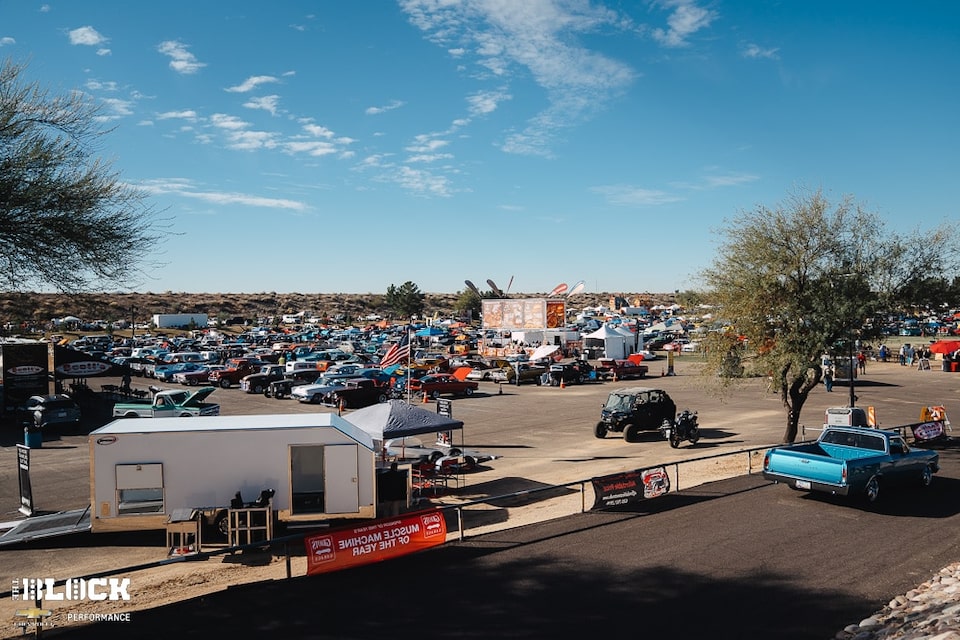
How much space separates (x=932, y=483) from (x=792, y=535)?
6.63m

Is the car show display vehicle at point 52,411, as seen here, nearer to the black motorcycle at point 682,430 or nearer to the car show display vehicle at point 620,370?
the black motorcycle at point 682,430

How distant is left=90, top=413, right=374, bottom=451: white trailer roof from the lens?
12430 mm

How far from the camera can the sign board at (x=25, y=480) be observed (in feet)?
46.8

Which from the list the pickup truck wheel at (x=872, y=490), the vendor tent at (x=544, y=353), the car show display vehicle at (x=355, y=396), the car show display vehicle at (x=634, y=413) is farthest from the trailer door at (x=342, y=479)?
the vendor tent at (x=544, y=353)

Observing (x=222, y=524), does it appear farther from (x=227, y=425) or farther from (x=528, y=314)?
(x=528, y=314)

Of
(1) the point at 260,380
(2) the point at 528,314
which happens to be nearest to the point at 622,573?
(1) the point at 260,380

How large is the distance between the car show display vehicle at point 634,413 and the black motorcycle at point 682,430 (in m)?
0.90

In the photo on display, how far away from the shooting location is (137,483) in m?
12.3

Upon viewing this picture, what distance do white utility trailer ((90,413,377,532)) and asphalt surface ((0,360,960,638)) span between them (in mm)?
948

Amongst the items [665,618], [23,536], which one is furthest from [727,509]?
[23,536]

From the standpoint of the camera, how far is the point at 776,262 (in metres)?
19.7

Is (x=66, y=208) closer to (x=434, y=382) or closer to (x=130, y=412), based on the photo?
(x=130, y=412)

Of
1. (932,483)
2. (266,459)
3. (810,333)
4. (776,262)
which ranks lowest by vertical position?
(932,483)

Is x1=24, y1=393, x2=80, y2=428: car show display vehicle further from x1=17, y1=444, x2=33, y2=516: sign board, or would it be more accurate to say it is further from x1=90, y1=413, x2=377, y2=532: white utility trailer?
x1=90, y1=413, x2=377, y2=532: white utility trailer
